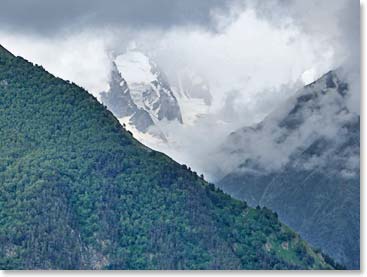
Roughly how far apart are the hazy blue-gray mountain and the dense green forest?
2.98 m

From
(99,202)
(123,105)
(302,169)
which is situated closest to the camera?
(99,202)

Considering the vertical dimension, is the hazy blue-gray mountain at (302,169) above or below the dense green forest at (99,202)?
above

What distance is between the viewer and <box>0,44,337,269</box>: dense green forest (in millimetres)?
26859

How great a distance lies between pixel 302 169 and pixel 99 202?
18945 millimetres

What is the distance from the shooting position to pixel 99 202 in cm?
2941

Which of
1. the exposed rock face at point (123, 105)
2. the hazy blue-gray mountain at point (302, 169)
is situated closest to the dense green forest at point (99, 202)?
the exposed rock face at point (123, 105)

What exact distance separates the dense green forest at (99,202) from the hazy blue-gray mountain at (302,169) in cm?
298

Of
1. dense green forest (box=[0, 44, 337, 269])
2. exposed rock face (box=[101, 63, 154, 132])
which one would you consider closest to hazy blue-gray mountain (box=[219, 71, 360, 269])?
exposed rock face (box=[101, 63, 154, 132])

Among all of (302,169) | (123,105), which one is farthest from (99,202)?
(302,169)

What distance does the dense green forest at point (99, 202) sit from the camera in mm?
26859

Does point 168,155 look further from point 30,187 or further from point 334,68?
point 334,68

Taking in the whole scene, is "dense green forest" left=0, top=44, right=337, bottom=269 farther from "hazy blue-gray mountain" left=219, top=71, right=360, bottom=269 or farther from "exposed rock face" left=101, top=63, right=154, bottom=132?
"hazy blue-gray mountain" left=219, top=71, right=360, bottom=269

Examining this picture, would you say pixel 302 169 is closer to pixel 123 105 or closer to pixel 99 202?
pixel 123 105

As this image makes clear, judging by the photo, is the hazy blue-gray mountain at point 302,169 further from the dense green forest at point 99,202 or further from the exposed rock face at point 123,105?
the dense green forest at point 99,202
